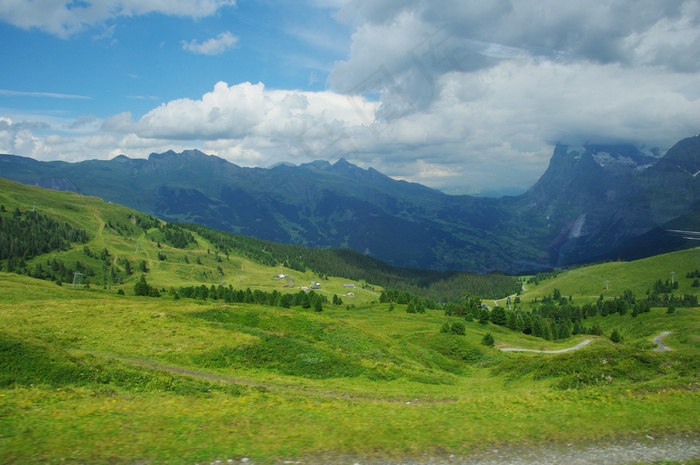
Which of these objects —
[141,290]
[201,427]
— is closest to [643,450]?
[201,427]

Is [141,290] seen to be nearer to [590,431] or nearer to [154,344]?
[154,344]

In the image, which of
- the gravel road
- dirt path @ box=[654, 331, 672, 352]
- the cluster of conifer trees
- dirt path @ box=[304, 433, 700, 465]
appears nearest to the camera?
the gravel road

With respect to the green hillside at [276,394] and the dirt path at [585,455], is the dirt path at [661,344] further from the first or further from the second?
the dirt path at [585,455]

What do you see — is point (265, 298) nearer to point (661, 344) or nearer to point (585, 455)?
point (661, 344)

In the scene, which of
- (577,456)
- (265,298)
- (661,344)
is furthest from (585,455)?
(661,344)

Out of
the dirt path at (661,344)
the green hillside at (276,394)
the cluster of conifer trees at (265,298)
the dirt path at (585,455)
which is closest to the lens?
the dirt path at (585,455)

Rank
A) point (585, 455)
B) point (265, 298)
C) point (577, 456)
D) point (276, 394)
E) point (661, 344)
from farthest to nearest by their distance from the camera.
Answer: point (265, 298) < point (661, 344) < point (276, 394) < point (585, 455) < point (577, 456)

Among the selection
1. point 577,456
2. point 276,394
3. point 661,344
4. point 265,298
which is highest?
point 577,456

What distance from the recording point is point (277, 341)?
150 feet

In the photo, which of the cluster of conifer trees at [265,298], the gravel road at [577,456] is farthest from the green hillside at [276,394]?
the cluster of conifer trees at [265,298]

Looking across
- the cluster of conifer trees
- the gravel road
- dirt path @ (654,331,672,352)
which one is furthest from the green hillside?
dirt path @ (654,331,672,352)

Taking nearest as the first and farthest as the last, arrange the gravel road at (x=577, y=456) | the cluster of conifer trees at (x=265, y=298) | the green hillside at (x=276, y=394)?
the gravel road at (x=577, y=456) → the green hillside at (x=276, y=394) → the cluster of conifer trees at (x=265, y=298)

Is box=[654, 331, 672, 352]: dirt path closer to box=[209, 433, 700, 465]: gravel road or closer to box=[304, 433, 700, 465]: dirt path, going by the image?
box=[304, 433, 700, 465]: dirt path

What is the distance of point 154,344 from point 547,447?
38585 mm
